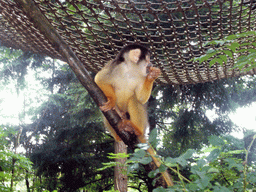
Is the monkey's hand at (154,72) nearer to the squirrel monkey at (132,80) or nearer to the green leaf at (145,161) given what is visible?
the squirrel monkey at (132,80)

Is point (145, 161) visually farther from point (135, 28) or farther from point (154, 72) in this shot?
point (135, 28)

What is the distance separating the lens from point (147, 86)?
200 centimetres

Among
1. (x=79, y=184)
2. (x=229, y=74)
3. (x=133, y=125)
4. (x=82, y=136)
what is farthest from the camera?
(x=82, y=136)

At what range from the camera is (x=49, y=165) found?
19.1ft

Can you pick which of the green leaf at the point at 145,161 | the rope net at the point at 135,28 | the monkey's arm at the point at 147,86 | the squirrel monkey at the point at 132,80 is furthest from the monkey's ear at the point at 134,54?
the green leaf at the point at 145,161

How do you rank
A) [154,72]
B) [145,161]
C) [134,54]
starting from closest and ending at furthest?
1. [145,161]
2. [154,72]
3. [134,54]

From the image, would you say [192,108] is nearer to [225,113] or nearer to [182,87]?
[182,87]

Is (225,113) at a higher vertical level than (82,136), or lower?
higher

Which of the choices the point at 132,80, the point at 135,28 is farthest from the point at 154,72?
the point at 135,28

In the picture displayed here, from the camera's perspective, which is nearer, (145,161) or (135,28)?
(145,161)

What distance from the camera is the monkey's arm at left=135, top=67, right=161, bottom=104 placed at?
6.01ft

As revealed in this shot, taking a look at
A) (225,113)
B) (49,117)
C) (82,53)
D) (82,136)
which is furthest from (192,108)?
(49,117)

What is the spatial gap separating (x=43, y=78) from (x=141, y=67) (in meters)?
8.58

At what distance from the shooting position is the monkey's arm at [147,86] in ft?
6.01
